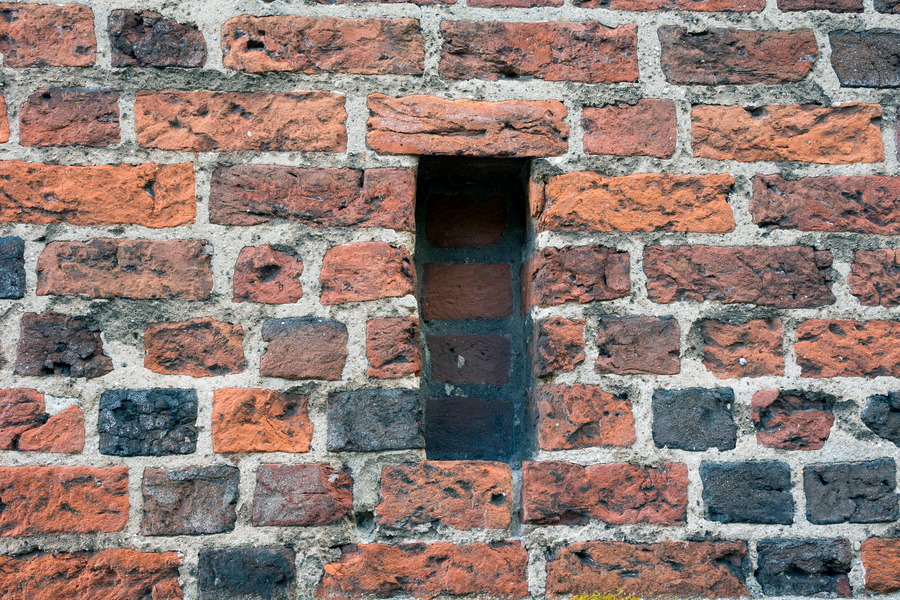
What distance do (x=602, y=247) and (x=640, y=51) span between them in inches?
16.4

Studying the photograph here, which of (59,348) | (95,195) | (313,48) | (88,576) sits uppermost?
(313,48)

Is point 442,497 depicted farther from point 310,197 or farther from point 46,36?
point 46,36

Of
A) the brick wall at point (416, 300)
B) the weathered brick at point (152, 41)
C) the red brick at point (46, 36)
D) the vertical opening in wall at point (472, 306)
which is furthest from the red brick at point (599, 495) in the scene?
the red brick at point (46, 36)

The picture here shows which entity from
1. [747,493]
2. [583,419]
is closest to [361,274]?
[583,419]

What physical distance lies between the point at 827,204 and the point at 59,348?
1.50m

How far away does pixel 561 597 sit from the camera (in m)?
1.37

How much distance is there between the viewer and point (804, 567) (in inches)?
54.9

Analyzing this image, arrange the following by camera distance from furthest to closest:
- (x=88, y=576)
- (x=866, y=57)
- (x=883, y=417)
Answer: (x=866, y=57) < (x=883, y=417) < (x=88, y=576)

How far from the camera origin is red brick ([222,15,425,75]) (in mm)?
1485

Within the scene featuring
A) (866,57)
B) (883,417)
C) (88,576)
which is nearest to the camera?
(88,576)

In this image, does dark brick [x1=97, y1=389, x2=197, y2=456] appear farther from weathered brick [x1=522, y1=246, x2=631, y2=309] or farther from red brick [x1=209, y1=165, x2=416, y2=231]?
weathered brick [x1=522, y1=246, x2=631, y2=309]

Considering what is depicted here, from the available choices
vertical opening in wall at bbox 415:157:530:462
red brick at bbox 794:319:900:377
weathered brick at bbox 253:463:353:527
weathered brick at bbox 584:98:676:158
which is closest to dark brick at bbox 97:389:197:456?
weathered brick at bbox 253:463:353:527

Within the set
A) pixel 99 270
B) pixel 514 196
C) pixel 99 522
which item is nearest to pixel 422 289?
pixel 514 196

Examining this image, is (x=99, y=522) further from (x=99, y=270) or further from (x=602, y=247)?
(x=602, y=247)
